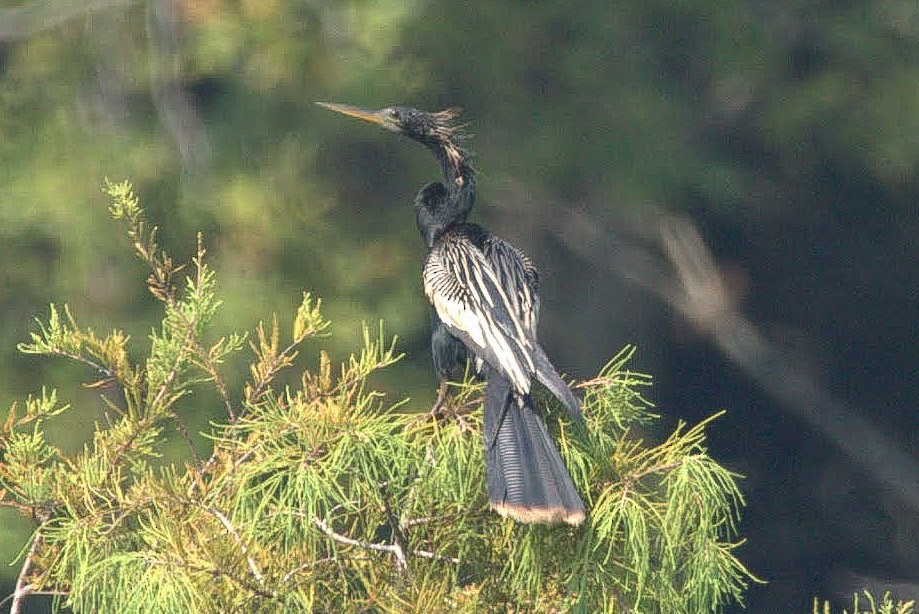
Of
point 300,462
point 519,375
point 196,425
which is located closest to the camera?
point 300,462

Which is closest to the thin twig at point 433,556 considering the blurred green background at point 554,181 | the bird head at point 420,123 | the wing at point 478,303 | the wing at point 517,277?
the wing at point 478,303

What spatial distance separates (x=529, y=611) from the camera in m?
2.46

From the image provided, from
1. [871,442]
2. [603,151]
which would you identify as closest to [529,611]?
[603,151]

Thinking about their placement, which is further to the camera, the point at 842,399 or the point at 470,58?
the point at 842,399

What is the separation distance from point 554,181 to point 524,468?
22.5 feet

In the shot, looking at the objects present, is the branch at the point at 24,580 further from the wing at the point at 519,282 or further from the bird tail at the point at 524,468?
the wing at the point at 519,282

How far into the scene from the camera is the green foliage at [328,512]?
2379mm

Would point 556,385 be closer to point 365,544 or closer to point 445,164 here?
point 365,544

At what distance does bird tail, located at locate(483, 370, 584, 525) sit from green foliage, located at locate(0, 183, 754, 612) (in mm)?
45

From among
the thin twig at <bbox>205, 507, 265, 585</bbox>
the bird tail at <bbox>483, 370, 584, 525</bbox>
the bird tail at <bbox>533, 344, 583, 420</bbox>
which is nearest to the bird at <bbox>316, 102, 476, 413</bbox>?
the bird tail at <bbox>533, 344, 583, 420</bbox>

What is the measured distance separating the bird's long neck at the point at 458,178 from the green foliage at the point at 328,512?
93 cm

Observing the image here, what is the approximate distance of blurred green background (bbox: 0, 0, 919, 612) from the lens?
8336mm

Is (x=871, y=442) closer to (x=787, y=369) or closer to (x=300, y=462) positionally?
(x=787, y=369)

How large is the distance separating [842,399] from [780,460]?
0.46 m
